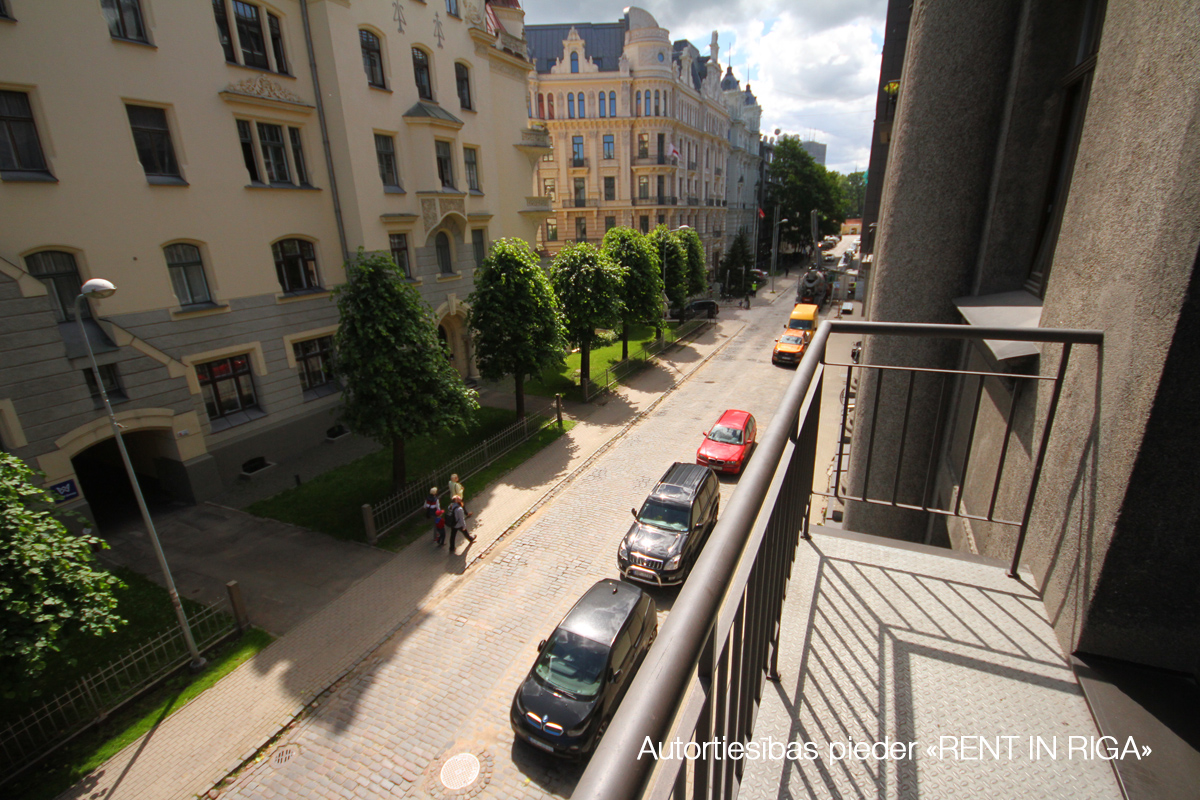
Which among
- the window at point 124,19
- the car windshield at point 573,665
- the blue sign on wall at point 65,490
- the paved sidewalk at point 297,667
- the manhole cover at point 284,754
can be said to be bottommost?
the manhole cover at point 284,754

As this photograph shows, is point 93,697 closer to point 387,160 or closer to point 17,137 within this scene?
point 17,137

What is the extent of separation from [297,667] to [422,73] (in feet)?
64.7

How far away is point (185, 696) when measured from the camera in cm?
888

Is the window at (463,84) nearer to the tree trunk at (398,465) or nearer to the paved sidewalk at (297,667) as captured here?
the tree trunk at (398,465)

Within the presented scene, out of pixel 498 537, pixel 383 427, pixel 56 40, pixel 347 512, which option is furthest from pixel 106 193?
pixel 498 537

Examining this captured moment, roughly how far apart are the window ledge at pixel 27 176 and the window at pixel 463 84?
13577 mm

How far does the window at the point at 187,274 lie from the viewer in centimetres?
1441

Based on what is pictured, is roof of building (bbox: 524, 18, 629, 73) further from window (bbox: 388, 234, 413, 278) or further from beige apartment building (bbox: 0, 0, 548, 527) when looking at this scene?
window (bbox: 388, 234, 413, 278)

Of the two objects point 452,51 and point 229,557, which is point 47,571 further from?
point 452,51

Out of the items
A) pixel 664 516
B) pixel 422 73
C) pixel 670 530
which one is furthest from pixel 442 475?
pixel 422 73

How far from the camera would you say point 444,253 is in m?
22.2

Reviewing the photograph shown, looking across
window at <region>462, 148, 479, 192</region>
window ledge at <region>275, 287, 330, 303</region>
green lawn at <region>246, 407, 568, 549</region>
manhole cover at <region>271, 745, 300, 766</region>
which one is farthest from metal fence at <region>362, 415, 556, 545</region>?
window at <region>462, 148, 479, 192</region>

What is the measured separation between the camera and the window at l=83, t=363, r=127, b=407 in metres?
12.9

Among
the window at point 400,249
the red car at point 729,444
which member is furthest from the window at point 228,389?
the red car at point 729,444
